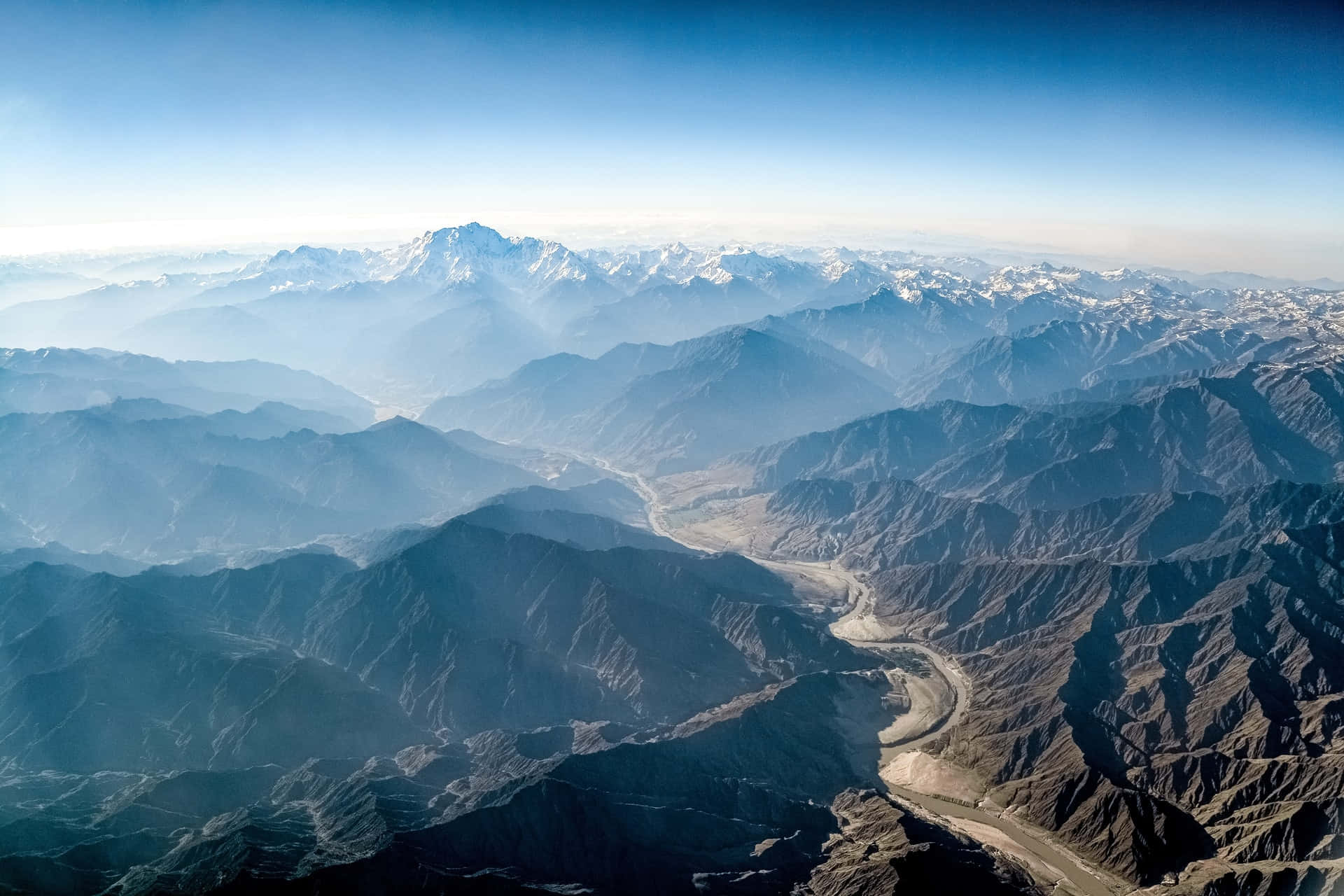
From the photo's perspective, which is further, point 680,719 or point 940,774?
point 680,719

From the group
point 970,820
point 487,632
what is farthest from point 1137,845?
point 487,632

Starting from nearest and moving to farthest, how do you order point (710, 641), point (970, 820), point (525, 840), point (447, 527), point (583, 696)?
point (525, 840), point (970, 820), point (583, 696), point (710, 641), point (447, 527)

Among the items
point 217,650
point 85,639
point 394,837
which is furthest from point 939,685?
point 85,639

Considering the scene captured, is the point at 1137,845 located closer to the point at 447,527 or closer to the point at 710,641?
the point at 710,641

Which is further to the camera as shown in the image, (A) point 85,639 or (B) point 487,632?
(B) point 487,632

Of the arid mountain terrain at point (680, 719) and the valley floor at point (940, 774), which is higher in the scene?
the arid mountain terrain at point (680, 719)

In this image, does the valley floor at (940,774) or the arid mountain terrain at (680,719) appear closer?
the arid mountain terrain at (680,719)

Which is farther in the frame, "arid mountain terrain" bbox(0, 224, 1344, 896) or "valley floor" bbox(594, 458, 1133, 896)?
"valley floor" bbox(594, 458, 1133, 896)

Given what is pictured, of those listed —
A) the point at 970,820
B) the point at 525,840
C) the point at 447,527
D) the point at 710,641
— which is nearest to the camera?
the point at 525,840

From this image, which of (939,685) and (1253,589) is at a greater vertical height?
Answer: (1253,589)

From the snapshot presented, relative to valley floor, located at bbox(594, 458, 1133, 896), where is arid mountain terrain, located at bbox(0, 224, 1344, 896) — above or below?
above
